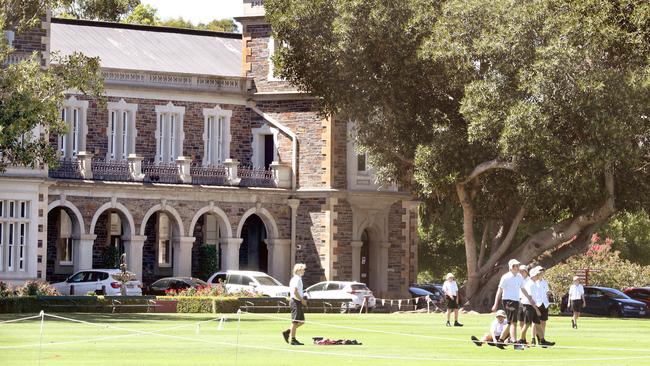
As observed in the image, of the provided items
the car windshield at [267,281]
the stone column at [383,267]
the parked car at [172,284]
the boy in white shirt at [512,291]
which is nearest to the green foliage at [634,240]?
the stone column at [383,267]

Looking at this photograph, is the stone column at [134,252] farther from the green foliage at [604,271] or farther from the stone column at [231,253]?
the green foliage at [604,271]

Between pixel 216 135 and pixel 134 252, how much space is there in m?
7.59

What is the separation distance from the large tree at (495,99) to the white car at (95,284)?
9659 millimetres

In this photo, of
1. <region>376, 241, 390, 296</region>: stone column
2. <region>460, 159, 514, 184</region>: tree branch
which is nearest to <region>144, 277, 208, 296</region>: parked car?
<region>376, 241, 390, 296</region>: stone column

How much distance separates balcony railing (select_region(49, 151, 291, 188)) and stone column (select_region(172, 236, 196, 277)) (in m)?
2.29

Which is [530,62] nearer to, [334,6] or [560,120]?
[560,120]

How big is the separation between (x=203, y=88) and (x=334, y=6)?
11534 mm

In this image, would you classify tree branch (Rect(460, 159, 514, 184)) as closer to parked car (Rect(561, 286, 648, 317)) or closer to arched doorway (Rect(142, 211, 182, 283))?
parked car (Rect(561, 286, 648, 317))

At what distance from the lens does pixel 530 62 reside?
52.2 meters

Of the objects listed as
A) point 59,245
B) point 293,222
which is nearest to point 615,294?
point 293,222

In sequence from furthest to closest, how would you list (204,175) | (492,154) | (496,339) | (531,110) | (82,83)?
(204,175) → (492,154) → (531,110) → (82,83) → (496,339)

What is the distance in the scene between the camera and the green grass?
28.9 meters

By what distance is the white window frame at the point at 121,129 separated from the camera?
209ft

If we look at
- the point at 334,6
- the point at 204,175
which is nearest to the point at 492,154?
the point at 334,6
